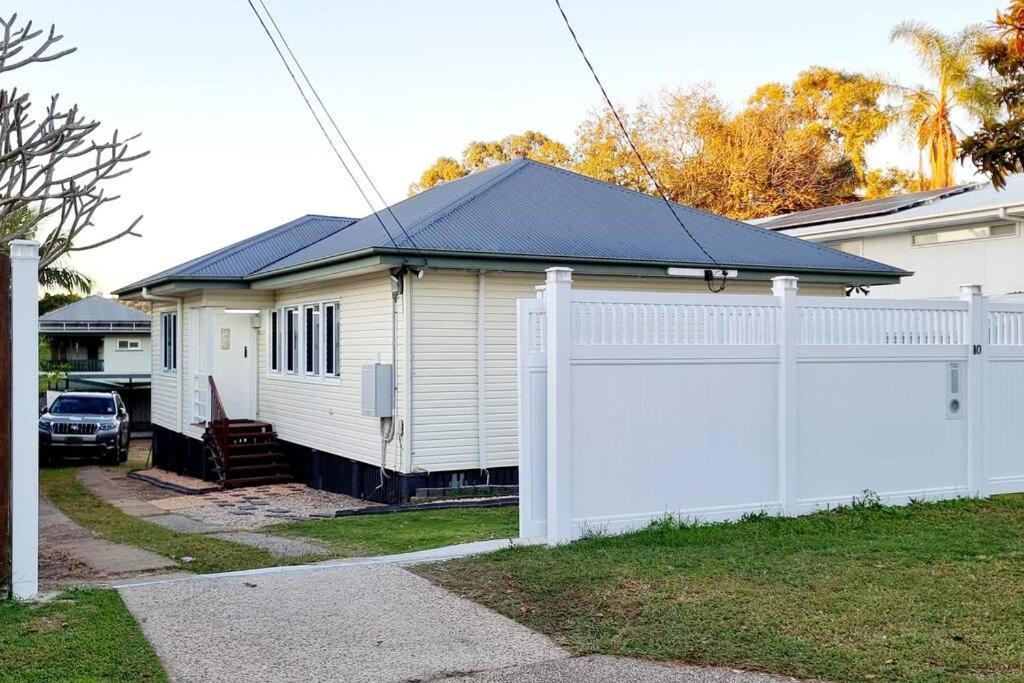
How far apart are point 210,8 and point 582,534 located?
9.37 meters

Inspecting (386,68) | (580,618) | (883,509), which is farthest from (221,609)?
(386,68)

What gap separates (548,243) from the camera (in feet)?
49.7

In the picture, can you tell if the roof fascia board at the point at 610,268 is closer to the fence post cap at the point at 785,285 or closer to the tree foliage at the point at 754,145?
the fence post cap at the point at 785,285

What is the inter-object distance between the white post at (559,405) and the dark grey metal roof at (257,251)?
1198 cm

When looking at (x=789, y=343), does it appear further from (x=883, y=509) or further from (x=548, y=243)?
(x=548, y=243)

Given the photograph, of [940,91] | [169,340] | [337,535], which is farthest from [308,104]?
[940,91]

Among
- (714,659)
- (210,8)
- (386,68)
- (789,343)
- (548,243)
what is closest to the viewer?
(714,659)

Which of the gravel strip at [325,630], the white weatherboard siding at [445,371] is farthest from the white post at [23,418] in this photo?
the white weatherboard siding at [445,371]

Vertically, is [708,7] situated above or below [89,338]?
above

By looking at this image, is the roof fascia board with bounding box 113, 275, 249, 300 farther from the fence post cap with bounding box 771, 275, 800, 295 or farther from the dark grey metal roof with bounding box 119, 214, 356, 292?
the fence post cap with bounding box 771, 275, 800, 295

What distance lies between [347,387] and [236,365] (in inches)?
205

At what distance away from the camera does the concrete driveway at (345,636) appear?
539 cm

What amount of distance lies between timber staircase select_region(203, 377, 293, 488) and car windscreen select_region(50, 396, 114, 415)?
27.0 ft

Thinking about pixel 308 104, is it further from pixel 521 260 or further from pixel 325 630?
pixel 325 630
